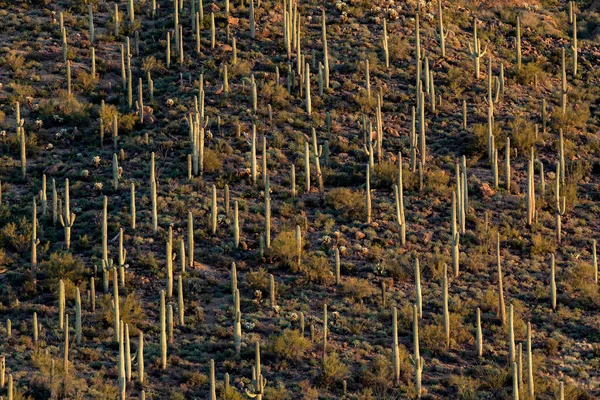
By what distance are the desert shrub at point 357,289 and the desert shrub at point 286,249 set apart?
1182mm

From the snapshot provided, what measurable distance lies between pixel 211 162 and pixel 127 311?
5901 millimetres

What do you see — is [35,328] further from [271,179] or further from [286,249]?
[271,179]

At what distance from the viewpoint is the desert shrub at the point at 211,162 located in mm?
33750

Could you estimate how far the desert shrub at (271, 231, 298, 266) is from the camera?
101 feet

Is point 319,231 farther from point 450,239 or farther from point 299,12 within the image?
point 299,12

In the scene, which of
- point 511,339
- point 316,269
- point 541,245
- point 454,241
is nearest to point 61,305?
point 316,269

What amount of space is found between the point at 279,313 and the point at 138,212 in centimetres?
436

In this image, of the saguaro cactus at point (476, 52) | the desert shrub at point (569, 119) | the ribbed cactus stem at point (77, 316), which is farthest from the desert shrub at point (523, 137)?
the ribbed cactus stem at point (77, 316)

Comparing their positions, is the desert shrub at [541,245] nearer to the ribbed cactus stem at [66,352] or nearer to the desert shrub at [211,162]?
the desert shrub at [211,162]

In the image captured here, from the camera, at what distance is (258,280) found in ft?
98.7

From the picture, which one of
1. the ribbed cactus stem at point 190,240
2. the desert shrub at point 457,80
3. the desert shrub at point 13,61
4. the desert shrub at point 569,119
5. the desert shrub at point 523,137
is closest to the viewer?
the ribbed cactus stem at point 190,240

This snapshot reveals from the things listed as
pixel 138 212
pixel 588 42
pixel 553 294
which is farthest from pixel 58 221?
pixel 588 42

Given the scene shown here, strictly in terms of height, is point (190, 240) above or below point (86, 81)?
below

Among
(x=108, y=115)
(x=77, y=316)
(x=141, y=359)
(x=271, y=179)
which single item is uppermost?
(x=108, y=115)
